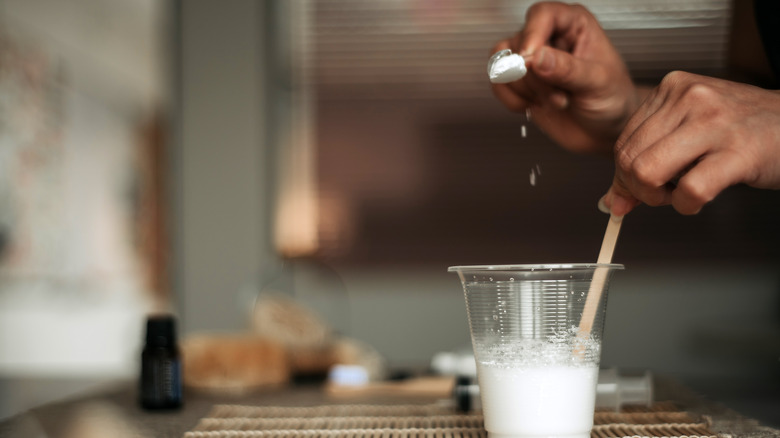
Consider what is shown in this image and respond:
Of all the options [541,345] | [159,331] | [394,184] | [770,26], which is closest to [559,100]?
[770,26]

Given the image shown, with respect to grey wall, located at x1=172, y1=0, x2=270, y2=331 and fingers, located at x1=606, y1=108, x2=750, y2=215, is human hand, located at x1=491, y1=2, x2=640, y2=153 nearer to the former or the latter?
fingers, located at x1=606, y1=108, x2=750, y2=215

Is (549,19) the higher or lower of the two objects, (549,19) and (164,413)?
the higher

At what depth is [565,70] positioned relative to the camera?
1010mm

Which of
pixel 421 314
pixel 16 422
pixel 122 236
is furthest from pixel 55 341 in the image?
pixel 16 422

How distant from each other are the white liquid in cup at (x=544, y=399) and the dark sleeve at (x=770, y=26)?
54 cm

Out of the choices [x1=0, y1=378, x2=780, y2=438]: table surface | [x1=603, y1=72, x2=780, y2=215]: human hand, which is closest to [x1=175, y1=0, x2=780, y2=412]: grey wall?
[x1=0, y1=378, x2=780, y2=438]: table surface

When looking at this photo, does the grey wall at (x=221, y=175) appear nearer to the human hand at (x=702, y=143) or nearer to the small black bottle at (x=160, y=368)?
the small black bottle at (x=160, y=368)

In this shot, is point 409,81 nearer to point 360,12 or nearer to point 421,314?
point 360,12

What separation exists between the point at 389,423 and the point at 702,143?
483 millimetres

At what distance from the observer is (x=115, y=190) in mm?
3205

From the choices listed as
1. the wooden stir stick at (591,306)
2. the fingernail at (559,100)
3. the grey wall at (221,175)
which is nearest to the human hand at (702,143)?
the wooden stir stick at (591,306)

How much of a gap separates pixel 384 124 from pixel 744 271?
125 cm

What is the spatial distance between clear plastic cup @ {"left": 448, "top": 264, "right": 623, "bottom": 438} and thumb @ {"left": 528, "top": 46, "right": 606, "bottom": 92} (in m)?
0.37

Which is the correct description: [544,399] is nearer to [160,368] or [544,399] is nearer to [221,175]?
[160,368]
